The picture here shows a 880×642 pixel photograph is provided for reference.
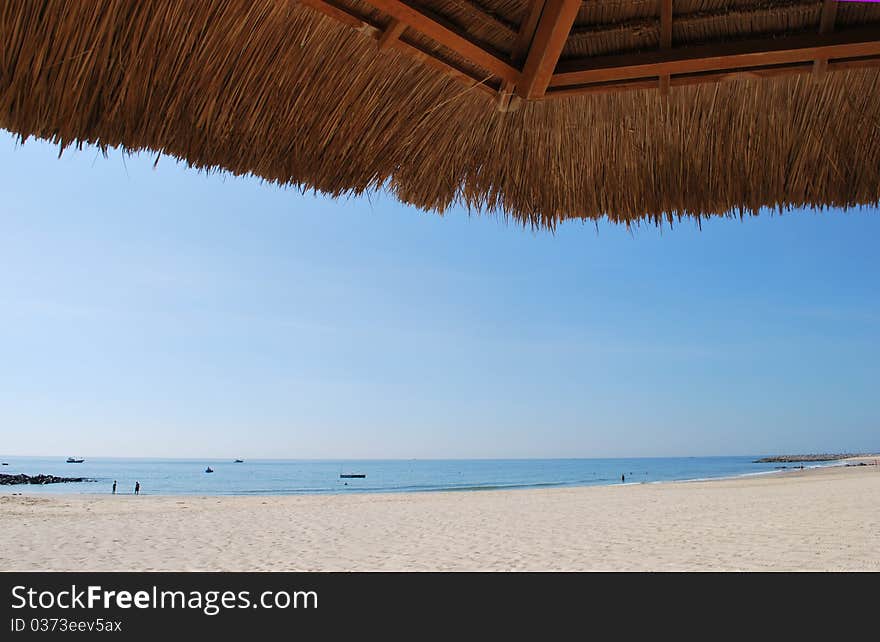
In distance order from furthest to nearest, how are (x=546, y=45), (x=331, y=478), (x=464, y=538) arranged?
(x=331, y=478), (x=464, y=538), (x=546, y=45)

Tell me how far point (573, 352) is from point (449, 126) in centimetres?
7838

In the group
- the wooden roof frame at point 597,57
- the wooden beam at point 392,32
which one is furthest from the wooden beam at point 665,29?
the wooden beam at point 392,32

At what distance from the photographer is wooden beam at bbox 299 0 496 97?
1479 millimetres

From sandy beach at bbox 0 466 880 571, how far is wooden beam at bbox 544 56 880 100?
4543 millimetres

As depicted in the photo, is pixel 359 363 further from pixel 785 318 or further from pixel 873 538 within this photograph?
pixel 873 538

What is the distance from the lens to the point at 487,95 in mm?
1827

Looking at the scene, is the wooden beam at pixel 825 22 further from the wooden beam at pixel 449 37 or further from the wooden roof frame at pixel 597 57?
the wooden beam at pixel 449 37

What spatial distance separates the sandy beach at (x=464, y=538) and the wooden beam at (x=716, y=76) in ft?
14.9

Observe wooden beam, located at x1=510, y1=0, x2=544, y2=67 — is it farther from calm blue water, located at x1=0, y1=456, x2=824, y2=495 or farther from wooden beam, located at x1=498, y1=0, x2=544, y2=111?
calm blue water, located at x1=0, y1=456, x2=824, y2=495

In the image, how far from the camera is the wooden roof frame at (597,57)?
4.99ft

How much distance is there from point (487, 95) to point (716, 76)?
0.69m

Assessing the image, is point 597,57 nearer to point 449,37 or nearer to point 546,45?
point 546,45

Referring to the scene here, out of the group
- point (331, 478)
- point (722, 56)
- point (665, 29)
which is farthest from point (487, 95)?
point (331, 478)
